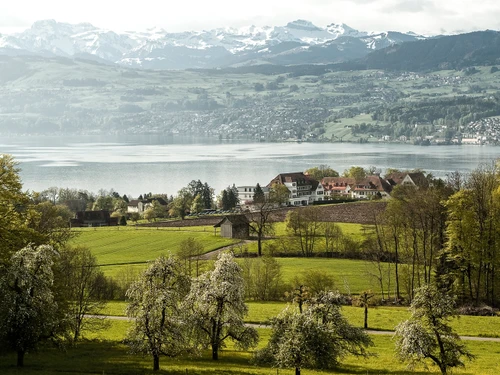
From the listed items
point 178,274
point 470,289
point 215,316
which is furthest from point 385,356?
point 470,289

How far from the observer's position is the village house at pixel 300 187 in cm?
11469

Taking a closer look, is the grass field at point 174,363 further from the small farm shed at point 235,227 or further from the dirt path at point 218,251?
the small farm shed at point 235,227

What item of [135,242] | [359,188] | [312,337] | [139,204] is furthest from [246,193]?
[312,337]

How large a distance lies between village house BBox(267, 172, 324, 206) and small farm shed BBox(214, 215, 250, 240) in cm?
4401

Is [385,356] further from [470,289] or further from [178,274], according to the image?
[470,289]

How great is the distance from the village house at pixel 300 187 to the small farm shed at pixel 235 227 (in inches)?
1733

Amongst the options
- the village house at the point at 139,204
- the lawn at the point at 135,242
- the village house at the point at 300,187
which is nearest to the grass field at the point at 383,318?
the lawn at the point at 135,242

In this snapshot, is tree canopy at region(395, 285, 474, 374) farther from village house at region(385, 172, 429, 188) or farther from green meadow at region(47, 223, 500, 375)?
village house at region(385, 172, 429, 188)

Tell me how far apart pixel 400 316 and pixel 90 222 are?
218ft

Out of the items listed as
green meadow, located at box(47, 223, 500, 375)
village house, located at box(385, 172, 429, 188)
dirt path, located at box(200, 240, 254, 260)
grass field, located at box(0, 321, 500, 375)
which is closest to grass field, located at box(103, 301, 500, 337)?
green meadow, located at box(47, 223, 500, 375)

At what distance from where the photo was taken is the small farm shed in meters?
68.4

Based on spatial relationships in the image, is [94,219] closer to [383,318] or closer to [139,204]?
[139,204]

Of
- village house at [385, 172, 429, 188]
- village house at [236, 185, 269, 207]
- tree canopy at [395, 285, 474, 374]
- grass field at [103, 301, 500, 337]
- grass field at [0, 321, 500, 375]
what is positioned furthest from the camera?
village house at [236, 185, 269, 207]

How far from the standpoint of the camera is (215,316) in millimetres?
25734
